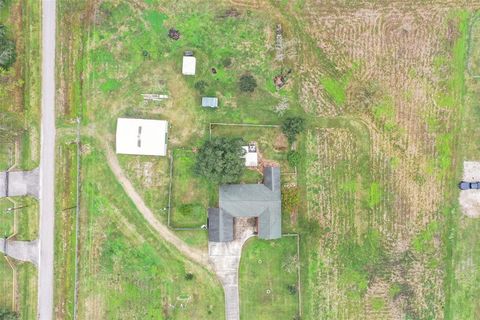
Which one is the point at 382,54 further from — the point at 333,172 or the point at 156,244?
the point at 156,244

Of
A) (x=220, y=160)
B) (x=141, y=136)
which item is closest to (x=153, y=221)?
(x=141, y=136)

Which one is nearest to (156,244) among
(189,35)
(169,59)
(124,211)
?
(124,211)

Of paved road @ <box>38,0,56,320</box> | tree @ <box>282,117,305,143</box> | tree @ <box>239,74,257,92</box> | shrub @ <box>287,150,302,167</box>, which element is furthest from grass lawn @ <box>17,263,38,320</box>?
tree @ <box>282,117,305,143</box>

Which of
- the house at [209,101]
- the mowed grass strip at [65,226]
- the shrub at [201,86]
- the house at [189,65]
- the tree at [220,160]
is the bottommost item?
the mowed grass strip at [65,226]

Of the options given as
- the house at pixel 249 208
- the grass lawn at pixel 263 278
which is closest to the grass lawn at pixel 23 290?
the house at pixel 249 208

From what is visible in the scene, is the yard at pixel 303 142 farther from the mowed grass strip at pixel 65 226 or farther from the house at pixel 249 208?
the house at pixel 249 208

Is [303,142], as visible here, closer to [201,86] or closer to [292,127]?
[292,127]

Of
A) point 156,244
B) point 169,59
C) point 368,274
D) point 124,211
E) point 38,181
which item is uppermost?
point 169,59
